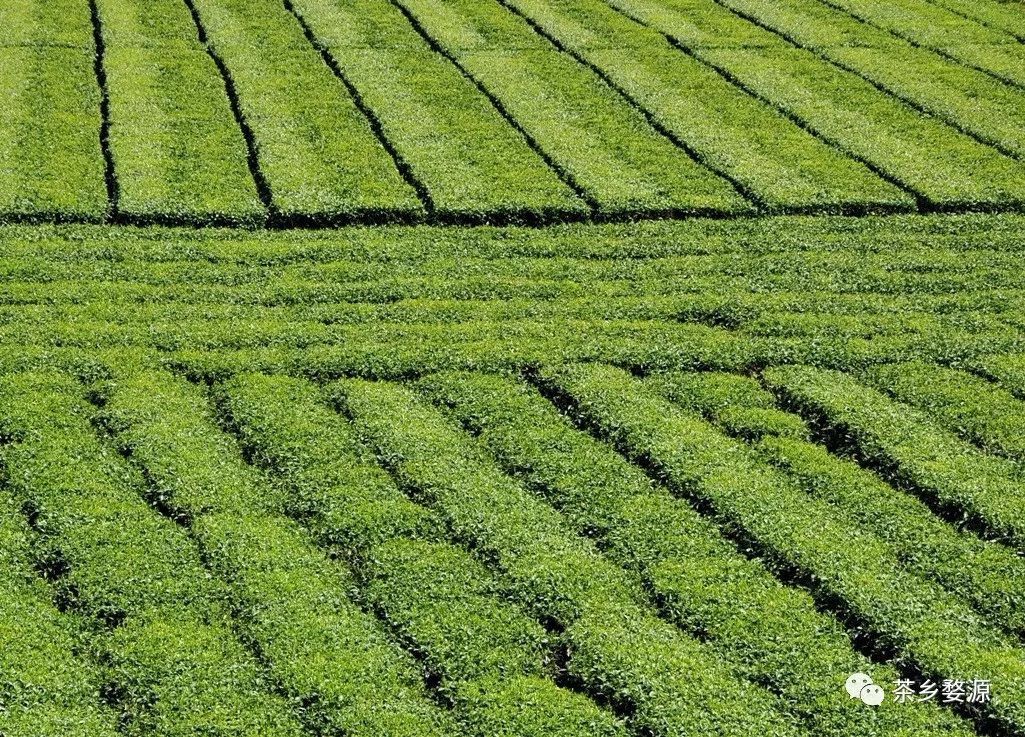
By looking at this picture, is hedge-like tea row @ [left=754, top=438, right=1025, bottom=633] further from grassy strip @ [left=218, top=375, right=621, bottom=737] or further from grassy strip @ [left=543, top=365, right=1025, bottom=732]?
grassy strip @ [left=218, top=375, right=621, bottom=737]

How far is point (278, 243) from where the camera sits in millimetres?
12727

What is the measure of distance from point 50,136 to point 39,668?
30.1ft

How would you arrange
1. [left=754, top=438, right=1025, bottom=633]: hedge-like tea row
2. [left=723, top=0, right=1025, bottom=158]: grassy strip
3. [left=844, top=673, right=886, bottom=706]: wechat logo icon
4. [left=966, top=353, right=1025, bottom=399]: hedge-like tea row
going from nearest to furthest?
[left=844, top=673, right=886, bottom=706]: wechat logo icon
[left=754, top=438, right=1025, bottom=633]: hedge-like tea row
[left=966, top=353, right=1025, bottom=399]: hedge-like tea row
[left=723, top=0, right=1025, bottom=158]: grassy strip

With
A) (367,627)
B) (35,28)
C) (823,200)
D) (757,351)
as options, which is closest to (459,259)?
(757,351)

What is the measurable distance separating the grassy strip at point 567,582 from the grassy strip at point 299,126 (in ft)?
12.8

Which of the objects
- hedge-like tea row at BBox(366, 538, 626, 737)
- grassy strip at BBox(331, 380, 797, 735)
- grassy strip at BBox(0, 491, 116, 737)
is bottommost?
grassy strip at BBox(0, 491, 116, 737)

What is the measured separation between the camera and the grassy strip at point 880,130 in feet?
48.5

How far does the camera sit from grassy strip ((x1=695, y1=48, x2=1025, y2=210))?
14.8 meters

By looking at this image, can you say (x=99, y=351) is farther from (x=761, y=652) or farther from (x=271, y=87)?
(x=271, y=87)

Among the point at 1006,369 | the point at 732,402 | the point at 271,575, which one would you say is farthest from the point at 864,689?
the point at 1006,369

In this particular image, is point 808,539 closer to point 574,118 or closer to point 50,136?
point 574,118

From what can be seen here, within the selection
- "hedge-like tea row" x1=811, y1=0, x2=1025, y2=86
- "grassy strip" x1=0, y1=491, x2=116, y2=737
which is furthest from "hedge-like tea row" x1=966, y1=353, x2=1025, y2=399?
"hedge-like tea row" x1=811, y1=0, x2=1025, y2=86

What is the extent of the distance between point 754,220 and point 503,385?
15.4 feet

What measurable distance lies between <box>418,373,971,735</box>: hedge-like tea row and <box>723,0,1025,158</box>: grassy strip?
9199mm
